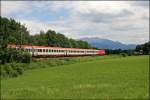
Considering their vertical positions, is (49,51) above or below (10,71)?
above

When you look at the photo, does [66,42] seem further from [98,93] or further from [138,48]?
[98,93]

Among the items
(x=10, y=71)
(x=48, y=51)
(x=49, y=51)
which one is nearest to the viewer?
(x=10, y=71)

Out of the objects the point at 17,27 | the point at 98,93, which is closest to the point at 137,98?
the point at 98,93

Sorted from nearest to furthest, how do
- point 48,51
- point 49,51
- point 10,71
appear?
point 10,71 < point 48,51 < point 49,51

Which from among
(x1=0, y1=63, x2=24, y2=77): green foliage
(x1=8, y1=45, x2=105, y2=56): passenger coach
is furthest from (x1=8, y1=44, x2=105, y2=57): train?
(x1=0, y1=63, x2=24, y2=77): green foliage

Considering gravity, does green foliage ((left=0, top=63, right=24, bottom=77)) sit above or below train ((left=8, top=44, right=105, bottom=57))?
below

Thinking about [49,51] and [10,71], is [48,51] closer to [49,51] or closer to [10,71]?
[49,51]

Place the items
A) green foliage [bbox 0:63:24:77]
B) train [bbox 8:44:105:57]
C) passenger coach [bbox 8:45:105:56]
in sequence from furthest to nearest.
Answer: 1. passenger coach [bbox 8:45:105:56]
2. train [bbox 8:44:105:57]
3. green foliage [bbox 0:63:24:77]

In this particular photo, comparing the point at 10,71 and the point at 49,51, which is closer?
the point at 10,71

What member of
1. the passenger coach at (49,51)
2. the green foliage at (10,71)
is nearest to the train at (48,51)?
the passenger coach at (49,51)

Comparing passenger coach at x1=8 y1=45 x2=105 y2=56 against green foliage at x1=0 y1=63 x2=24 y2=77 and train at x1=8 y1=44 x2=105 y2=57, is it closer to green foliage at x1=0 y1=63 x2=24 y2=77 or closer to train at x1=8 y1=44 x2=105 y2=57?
train at x1=8 y1=44 x2=105 y2=57

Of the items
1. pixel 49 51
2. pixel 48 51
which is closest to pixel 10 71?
pixel 48 51

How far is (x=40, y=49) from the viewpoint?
64250 millimetres

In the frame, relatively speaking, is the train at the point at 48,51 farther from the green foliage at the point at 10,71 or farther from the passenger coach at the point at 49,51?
the green foliage at the point at 10,71
